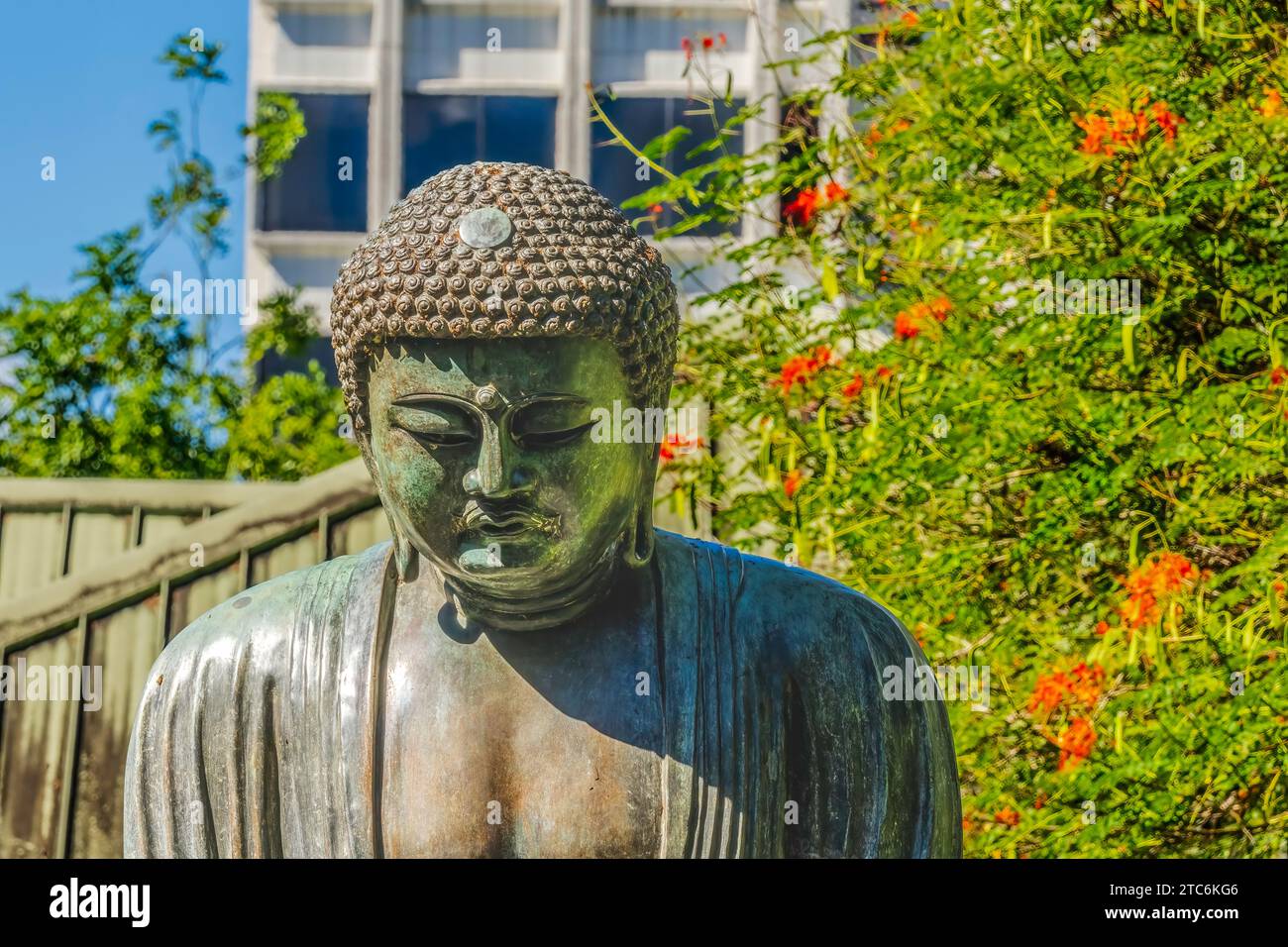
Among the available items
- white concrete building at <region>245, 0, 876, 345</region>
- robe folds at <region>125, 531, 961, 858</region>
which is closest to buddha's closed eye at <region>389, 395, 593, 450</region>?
robe folds at <region>125, 531, 961, 858</region>

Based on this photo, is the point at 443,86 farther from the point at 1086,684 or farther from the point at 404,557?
the point at 404,557

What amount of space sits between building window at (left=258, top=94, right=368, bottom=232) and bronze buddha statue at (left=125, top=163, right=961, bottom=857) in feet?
69.7

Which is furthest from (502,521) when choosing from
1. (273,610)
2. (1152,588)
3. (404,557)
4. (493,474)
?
(1152,588)

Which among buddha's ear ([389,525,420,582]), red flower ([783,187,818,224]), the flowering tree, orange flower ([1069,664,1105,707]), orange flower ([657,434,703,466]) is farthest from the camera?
red flower ([783,187,818,224])

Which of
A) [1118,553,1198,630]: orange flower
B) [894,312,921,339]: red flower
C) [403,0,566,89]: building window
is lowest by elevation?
[1118,553,1198,630]: orange flower

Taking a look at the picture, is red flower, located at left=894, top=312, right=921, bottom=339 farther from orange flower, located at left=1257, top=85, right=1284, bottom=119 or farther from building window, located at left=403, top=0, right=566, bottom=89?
building window, located at left=403, top=0, right=566, bottom=89

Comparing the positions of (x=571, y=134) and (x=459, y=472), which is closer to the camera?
(x=459, y=472)

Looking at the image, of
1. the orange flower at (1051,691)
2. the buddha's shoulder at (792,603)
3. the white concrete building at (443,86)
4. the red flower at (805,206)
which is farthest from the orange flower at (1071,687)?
the white concrete building at (443,86)

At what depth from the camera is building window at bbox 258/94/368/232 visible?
2458 centimetres

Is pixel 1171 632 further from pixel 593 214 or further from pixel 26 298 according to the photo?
pixel 26 298

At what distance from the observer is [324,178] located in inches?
993
